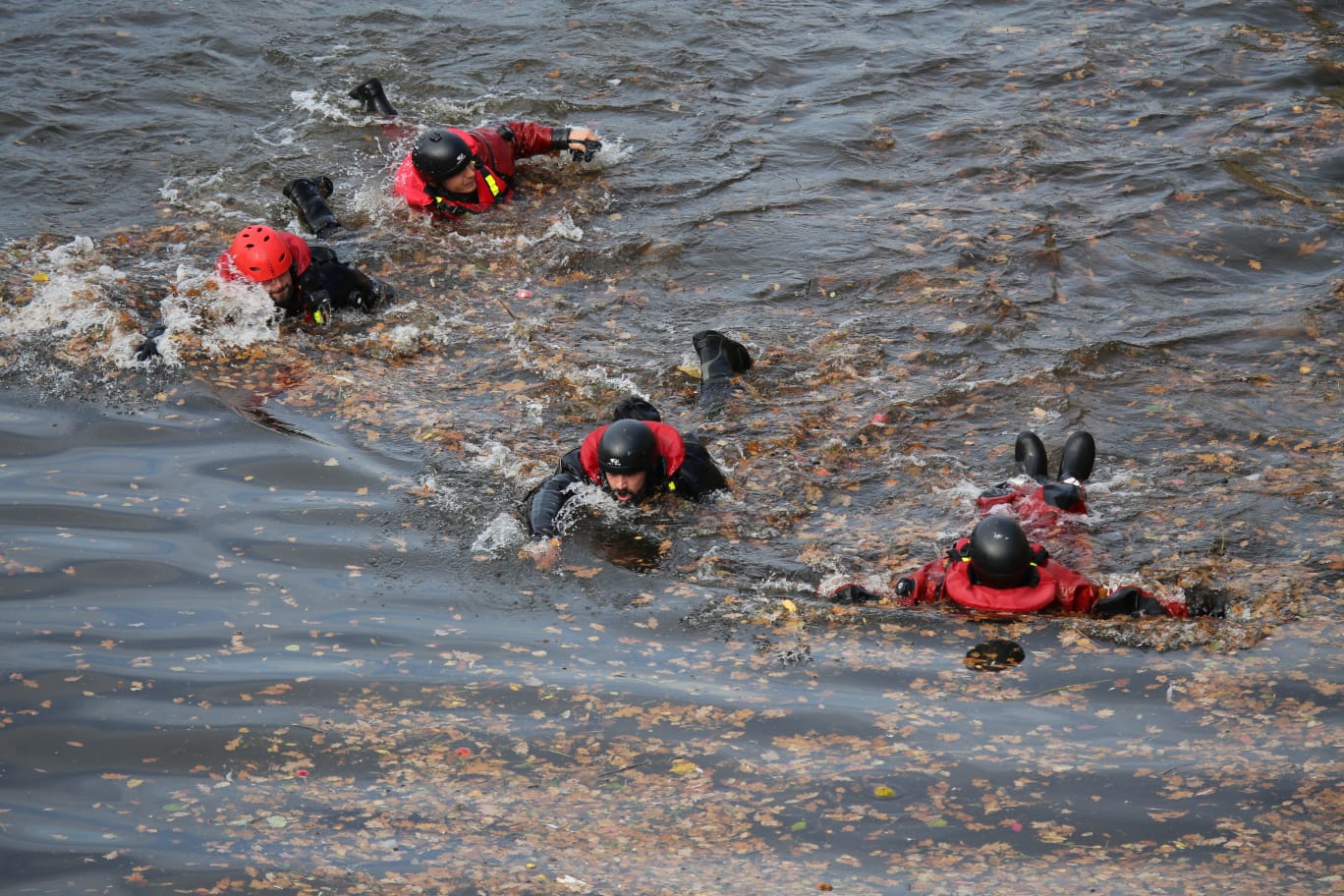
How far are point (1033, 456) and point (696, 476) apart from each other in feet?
7.87

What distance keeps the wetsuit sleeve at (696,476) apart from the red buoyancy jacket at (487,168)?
4.92 meters

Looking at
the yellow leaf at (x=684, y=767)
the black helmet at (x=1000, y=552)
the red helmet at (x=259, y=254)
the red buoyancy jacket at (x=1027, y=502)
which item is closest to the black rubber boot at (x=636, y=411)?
the red buoyancy jacket at (x=1027, y=502)

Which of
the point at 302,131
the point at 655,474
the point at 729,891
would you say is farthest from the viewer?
the point at 302,131

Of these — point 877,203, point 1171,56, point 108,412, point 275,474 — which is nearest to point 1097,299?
point 877,203

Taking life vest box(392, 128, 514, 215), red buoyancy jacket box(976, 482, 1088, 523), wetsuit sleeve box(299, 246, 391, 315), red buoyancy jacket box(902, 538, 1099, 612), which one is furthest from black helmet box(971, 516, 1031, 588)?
life vest box(392, 128, 514, 215)

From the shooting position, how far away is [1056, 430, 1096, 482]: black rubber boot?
8.86 metres

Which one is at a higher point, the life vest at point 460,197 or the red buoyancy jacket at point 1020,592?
the life vest at point 460,197

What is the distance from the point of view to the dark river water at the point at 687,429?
6496 millimetres

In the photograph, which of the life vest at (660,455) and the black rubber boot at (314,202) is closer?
the life vest at (660,455)

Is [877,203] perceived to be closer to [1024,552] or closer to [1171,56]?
[1171,56]

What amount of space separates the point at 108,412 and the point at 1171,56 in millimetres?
12320

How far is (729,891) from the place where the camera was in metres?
6.04

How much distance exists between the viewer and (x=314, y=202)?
12906 mm

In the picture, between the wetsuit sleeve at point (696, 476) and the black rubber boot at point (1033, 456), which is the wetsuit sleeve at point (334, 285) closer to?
the wetsuit sleeve at point (696, 476)
